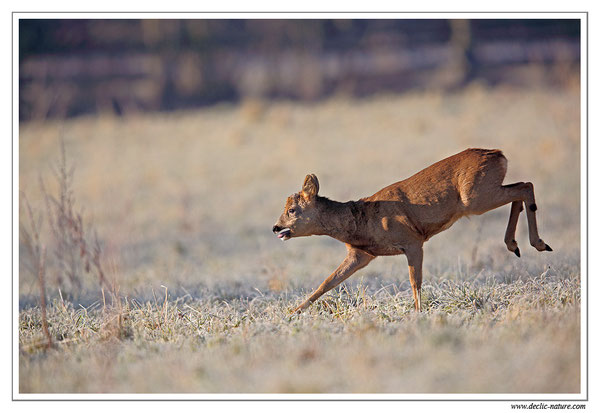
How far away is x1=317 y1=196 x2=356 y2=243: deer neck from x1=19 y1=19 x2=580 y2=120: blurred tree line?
62.2 feet

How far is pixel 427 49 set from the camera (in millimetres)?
31156

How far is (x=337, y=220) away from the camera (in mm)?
6844

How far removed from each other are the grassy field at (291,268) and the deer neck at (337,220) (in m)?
0.78

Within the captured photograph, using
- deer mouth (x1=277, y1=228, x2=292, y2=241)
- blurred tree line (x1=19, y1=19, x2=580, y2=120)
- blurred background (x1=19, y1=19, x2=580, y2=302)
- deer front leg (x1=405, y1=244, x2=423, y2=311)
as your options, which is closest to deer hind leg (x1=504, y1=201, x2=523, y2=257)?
deer front leg (x1=405, y1=244, x2=423, y2=311)

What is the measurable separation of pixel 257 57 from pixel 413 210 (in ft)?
88.2

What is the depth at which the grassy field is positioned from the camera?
5242 mm

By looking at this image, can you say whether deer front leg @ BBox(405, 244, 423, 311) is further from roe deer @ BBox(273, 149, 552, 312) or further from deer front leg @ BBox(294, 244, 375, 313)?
deer front leg @ BBox(294, 244, 375, 313)

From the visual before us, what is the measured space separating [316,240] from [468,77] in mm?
15425

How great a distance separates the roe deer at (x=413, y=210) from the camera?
6629 millimetres
